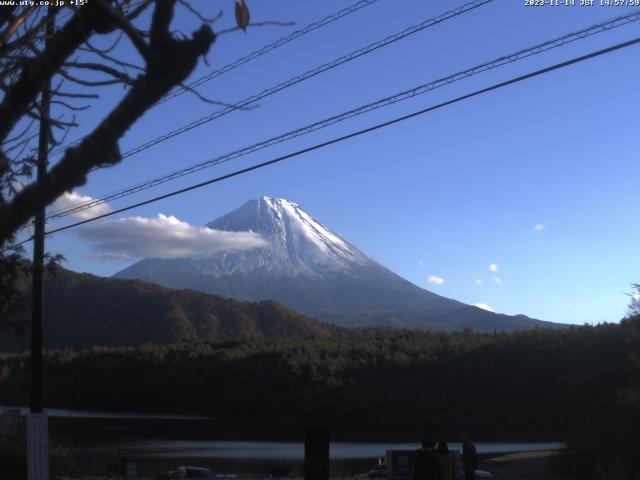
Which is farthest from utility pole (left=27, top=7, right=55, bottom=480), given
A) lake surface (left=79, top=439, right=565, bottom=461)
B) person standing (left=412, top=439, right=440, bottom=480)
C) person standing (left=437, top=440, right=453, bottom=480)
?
lake surface (left=79, top=439, right=565, bottom=461)

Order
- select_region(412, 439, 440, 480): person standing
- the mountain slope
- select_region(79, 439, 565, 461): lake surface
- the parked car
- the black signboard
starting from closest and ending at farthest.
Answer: select_region(412, 439, 440, 480): person standing, the black signboard, the parked car, select_region(79, 439, 565, 461): lake surface, the mountain slope

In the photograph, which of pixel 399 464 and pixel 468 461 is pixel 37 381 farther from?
pixel 468 461

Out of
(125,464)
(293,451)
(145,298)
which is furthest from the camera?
(145,298)

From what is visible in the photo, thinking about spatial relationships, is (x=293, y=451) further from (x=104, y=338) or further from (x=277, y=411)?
(x=104, y=338)

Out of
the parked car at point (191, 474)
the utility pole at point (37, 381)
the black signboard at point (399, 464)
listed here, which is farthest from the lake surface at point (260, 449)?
the utility pole at point (37, 381)

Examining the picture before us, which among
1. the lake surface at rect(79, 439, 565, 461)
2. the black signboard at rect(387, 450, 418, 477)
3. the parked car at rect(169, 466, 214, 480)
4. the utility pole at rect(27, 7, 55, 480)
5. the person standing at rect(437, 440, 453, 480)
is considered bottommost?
the lake surface at rect(79, 439, 565, 461)

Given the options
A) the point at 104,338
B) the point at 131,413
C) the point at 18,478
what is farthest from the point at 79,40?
the point at 104,338

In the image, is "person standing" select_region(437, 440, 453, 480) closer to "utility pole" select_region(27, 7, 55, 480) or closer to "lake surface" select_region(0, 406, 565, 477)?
"utility pole" select_region(27, 7, 55, 480)

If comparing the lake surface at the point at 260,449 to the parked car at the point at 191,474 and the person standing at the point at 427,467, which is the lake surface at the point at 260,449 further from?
the person standing at the point at 427,467

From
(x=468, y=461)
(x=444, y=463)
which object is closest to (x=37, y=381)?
(x=444, y=463)
